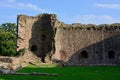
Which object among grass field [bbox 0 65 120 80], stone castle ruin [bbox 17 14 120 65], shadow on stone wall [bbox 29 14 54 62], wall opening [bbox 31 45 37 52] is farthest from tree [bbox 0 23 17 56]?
grass field [bbox 0 65 120 80]

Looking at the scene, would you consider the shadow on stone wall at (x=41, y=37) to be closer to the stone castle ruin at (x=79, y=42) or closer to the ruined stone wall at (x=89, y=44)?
the stone castle ruin at (x=79, y=42)

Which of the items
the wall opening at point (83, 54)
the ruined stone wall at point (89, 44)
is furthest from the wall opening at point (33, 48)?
the wall opening at point (83, 54)

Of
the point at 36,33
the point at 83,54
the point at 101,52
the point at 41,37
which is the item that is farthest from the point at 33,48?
the point at 101,52

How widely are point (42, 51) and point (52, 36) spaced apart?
9.12 feet

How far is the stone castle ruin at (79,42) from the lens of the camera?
45938 mm

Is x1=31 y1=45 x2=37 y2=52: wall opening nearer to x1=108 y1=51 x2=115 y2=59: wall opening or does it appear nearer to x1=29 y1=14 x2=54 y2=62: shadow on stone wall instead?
x1=29 y1=14 x2=54 y2=62: shadow on stone wall

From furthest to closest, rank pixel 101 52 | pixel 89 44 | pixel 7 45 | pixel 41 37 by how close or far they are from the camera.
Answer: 1. pixel 7 45
2. pixel 41 37
3. pixel 89 44
4. pixel 101 52

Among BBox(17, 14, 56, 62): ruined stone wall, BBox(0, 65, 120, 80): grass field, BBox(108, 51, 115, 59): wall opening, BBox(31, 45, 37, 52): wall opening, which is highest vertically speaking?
BBox(17, 14, 56, 62): ruined stone wall

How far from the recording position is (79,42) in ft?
153

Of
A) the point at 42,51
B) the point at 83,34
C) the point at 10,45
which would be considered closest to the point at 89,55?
the point at 83,34

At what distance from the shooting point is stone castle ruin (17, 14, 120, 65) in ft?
151

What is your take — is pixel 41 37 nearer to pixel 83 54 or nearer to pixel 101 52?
pixel 83 54

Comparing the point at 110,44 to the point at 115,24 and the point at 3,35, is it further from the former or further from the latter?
the point at 3,35

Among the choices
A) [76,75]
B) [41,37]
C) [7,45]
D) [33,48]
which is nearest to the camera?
[76,75]
